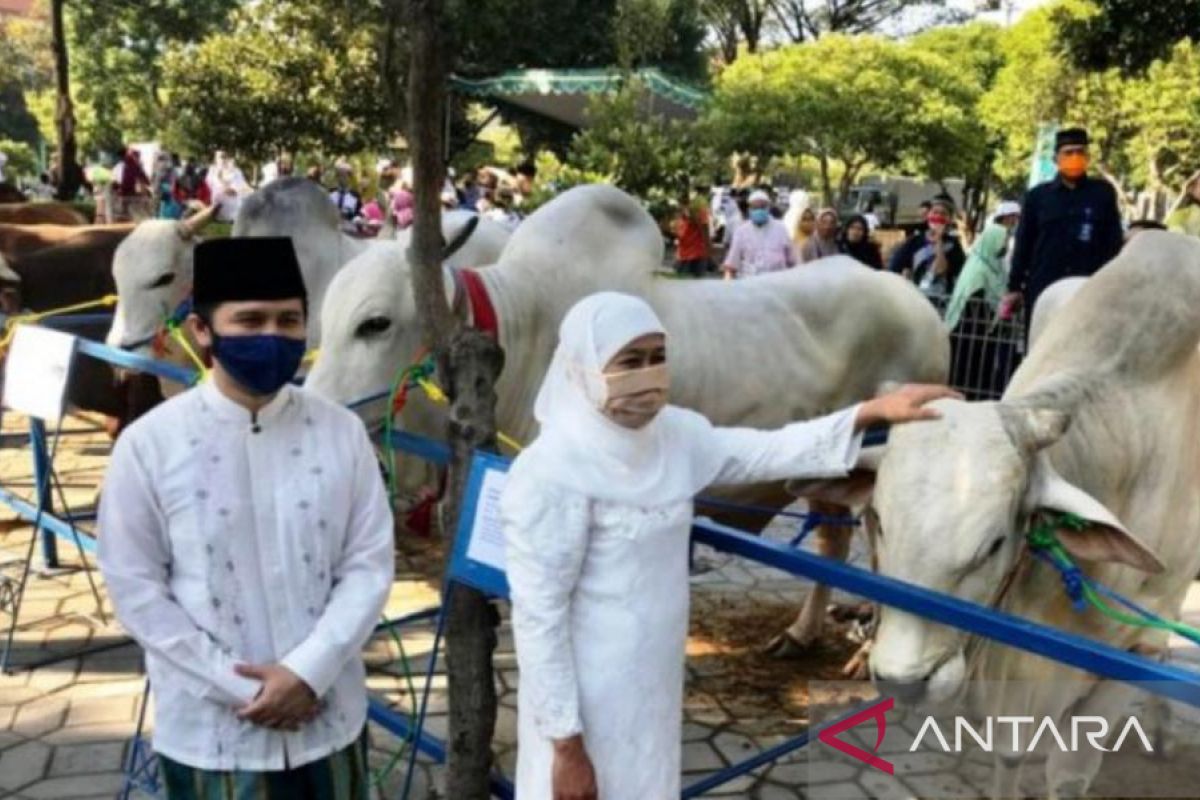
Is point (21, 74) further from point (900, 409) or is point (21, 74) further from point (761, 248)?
point (900, 409)

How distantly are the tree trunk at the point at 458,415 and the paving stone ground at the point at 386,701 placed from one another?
0.63 meters

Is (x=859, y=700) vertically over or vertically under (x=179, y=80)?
under

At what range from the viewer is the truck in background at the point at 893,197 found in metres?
30.5

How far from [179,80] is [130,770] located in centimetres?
2268

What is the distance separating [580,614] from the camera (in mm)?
2189

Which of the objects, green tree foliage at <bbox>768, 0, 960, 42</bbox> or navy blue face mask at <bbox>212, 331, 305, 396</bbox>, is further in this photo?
green tree foliage at <bbox>768, 0, 960, 42</bbox>

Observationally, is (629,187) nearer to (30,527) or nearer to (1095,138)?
(30,527)

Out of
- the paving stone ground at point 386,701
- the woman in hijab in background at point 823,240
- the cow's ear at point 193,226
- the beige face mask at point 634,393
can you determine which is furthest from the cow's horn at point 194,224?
the woman in hijab in background at point 823,240

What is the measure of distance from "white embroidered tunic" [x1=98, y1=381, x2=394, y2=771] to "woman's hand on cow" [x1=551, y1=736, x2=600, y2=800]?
430 millimetres

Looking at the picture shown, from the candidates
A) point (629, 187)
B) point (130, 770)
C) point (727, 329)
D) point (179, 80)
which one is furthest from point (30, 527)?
point (179, 80)

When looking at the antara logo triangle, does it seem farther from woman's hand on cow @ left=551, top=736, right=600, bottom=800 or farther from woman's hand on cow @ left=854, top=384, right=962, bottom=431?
woman's hand on cow @ left=551, top=736, right=600, bottom=800

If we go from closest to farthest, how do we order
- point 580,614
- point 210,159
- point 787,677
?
point 580,614, point 787,677, point 210,159

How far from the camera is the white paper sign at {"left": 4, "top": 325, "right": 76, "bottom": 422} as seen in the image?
438 cm

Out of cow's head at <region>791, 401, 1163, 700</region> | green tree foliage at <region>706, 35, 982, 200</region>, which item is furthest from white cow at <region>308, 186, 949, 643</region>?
green tree foliage at <region>706, 35, 982, 200</region>
